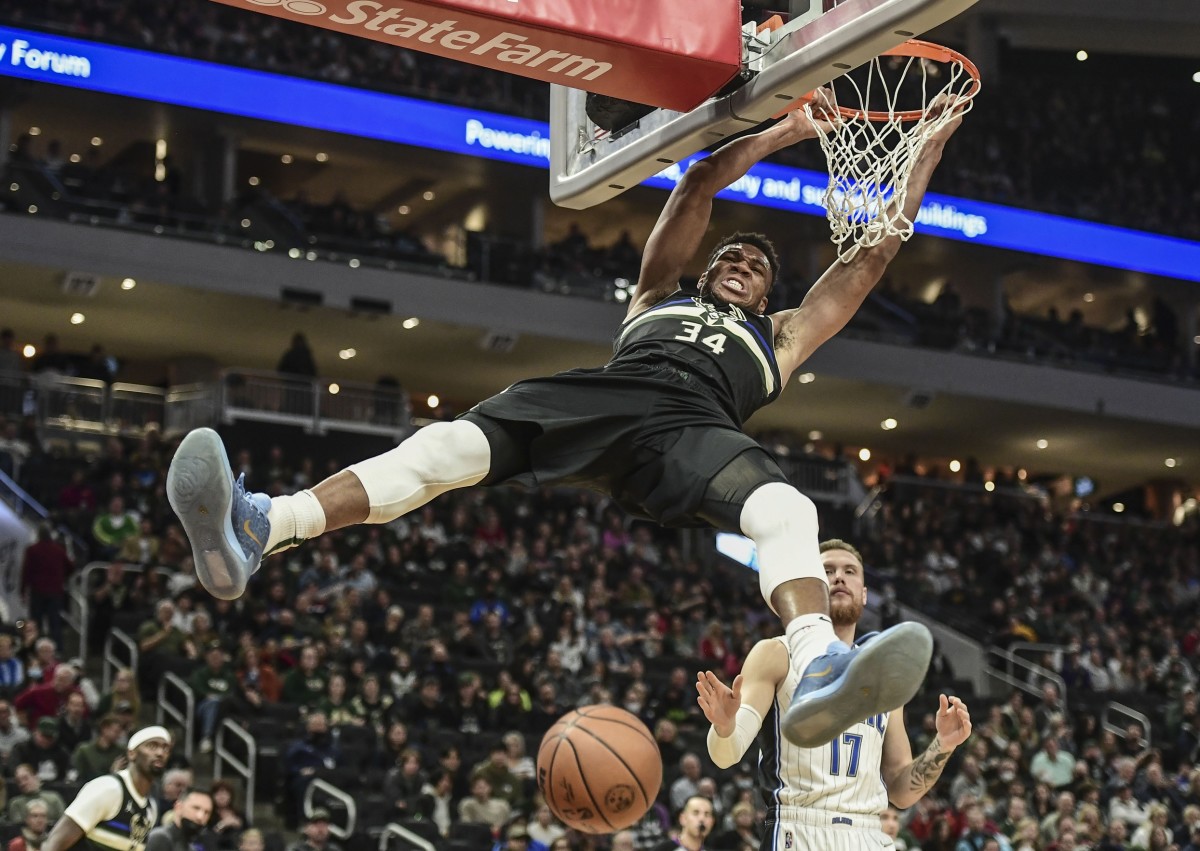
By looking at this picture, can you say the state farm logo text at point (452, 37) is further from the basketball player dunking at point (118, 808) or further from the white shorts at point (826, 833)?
the basketball player dunking at point (118, 808)

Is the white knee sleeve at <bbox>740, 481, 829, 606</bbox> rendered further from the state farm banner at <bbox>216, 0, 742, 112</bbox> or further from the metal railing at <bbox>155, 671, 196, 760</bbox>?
the metal railing at <bbox>155, 671, 196, 760</bbox>

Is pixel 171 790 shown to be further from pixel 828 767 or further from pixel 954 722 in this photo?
pixel 954 722

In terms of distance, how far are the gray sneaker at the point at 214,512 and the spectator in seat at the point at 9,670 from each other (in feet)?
31.1

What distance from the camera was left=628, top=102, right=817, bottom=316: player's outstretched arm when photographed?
6.11 m

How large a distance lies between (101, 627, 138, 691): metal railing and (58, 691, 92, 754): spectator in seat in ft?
6.04

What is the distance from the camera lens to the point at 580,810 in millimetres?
7051

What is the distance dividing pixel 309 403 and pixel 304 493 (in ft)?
62.9

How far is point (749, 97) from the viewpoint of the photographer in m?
5.76

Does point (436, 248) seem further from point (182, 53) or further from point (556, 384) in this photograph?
point (556, 384)

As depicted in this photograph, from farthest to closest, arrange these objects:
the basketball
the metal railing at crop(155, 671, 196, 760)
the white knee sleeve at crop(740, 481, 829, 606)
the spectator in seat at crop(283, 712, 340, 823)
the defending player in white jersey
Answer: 1. the metal railing at crop(155, 671, 196, 760)
2. the spectator in seat at crop(283, 712, 340, 823)
3. the basketball
4. the defending player in white jersey
5. the white knee sleeve at crop(740, 481, 829, 606)

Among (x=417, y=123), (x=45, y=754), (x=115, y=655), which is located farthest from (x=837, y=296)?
(x=417, y=123)

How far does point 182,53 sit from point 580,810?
20.0m

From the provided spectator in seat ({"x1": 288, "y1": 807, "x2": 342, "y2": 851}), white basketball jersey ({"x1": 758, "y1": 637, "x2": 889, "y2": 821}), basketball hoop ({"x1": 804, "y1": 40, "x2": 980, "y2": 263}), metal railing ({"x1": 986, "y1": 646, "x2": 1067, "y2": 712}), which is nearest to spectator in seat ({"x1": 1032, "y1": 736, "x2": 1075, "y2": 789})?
metal railing ({"x1": 986, "y1": 646, "x2": 1067, "y2": 712})

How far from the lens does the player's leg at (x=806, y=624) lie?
4.23m
